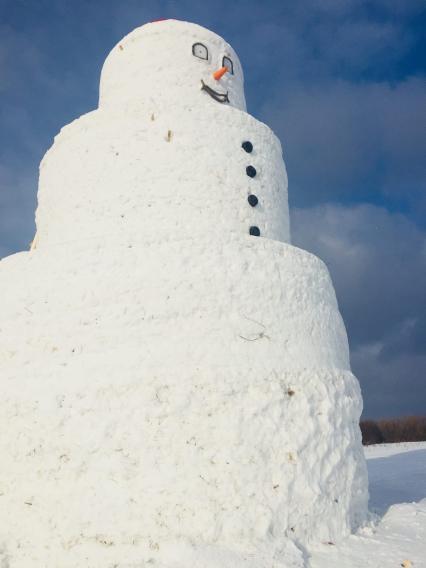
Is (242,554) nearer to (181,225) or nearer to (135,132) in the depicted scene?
(181,225)

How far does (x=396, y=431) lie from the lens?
3384cm

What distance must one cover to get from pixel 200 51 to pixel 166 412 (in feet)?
29.8

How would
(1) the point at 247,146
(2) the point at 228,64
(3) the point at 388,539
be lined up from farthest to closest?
1. (2) the point at 228,64
2. (1) the point at 247,146
3. (3) the point at 388,539

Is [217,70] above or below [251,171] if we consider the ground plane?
above

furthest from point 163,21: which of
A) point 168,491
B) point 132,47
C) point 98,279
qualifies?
point 168,491

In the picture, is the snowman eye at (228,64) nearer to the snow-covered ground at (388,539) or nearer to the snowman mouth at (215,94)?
the snowman mouth at (215,94)

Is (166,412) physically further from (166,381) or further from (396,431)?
(396,431)

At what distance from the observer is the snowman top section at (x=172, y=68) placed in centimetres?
1085

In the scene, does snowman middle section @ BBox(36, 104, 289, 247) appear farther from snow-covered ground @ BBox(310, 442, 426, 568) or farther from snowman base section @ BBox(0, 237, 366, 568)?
snow-covered ground @ BBox(310, 442, 426, 568)

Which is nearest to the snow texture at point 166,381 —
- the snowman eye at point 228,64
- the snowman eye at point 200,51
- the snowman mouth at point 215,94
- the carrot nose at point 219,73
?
the snowman mouth at point 215,94

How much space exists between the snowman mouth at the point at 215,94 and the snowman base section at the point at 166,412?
4.90m

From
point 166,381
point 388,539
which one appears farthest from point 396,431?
point 166,381

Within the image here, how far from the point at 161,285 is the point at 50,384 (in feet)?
7.10

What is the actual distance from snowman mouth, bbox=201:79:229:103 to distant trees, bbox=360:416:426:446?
27929 millimetres
